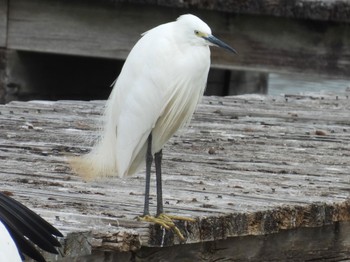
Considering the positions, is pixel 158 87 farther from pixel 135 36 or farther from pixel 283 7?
pixel 135 36

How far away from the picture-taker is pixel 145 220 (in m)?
4.80

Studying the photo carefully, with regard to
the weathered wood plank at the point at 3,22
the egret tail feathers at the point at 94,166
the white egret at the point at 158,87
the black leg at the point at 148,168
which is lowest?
the weathered wood plank at the point at 3,22

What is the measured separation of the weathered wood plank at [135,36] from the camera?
9898 millimetres

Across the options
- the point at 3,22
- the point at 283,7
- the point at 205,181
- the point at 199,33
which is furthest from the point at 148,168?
the point at 3,22

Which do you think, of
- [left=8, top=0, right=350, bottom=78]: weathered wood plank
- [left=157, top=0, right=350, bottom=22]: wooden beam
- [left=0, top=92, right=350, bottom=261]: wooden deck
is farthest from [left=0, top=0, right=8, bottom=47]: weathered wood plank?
[left=0, top=92, right=350, bottom=261]: wooden deck

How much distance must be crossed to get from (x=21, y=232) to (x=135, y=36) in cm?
537

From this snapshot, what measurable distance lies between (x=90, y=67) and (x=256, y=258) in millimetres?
6056

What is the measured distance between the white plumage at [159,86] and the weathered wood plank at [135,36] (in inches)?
185

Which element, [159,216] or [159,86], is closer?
[159,216]

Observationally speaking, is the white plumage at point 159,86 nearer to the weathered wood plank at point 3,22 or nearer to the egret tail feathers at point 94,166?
the egret tail feathers at point 94,166

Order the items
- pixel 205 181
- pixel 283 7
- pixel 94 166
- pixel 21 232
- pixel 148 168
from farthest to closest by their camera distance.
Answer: pixel 283 7, pixel 205 181, pixel 94 166, pixel 148 168, pixel 21 232

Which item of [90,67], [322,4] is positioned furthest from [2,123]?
[90,67]

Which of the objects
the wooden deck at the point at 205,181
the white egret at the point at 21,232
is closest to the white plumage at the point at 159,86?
the wooden deck at the point at 205,181

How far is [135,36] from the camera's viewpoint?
32.6 feet
